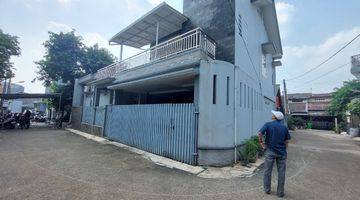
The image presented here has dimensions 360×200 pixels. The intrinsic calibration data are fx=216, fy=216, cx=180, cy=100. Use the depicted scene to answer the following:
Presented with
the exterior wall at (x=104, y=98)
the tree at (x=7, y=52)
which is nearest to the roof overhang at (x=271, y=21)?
the exterior wall at (x=104, y=98)

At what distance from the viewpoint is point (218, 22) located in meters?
9.69

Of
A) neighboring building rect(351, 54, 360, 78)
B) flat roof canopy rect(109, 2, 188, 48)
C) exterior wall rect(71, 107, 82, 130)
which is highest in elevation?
neighboring building rect(351, 54, 360, 78)

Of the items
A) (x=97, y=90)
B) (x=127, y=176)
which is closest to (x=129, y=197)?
(x=127, y=176)

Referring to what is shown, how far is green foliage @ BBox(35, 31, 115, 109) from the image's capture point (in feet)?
65.3

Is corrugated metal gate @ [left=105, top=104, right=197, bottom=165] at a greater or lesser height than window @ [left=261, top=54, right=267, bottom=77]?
lesser

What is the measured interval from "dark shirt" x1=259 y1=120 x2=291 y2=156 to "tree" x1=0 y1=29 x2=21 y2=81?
19.8m

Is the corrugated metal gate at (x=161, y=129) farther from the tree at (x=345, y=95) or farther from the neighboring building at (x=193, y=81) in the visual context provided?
the tree at (x=345, y=95)

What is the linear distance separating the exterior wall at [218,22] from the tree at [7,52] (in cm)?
1505

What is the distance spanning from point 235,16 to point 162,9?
347 centimetres

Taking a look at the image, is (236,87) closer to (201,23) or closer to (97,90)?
(201,23)

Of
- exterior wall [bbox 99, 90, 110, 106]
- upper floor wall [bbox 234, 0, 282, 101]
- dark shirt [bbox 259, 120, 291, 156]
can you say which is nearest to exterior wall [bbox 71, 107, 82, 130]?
exterior wall [bbox 99, 90, 110, 106]

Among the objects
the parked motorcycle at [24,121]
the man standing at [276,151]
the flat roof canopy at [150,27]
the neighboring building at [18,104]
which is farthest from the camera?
the neighboring building at [18,104]

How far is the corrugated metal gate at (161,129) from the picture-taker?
7.16m

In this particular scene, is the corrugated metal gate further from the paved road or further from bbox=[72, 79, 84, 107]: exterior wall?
bbox=[72, 79, 84, 107]: exterior wall
